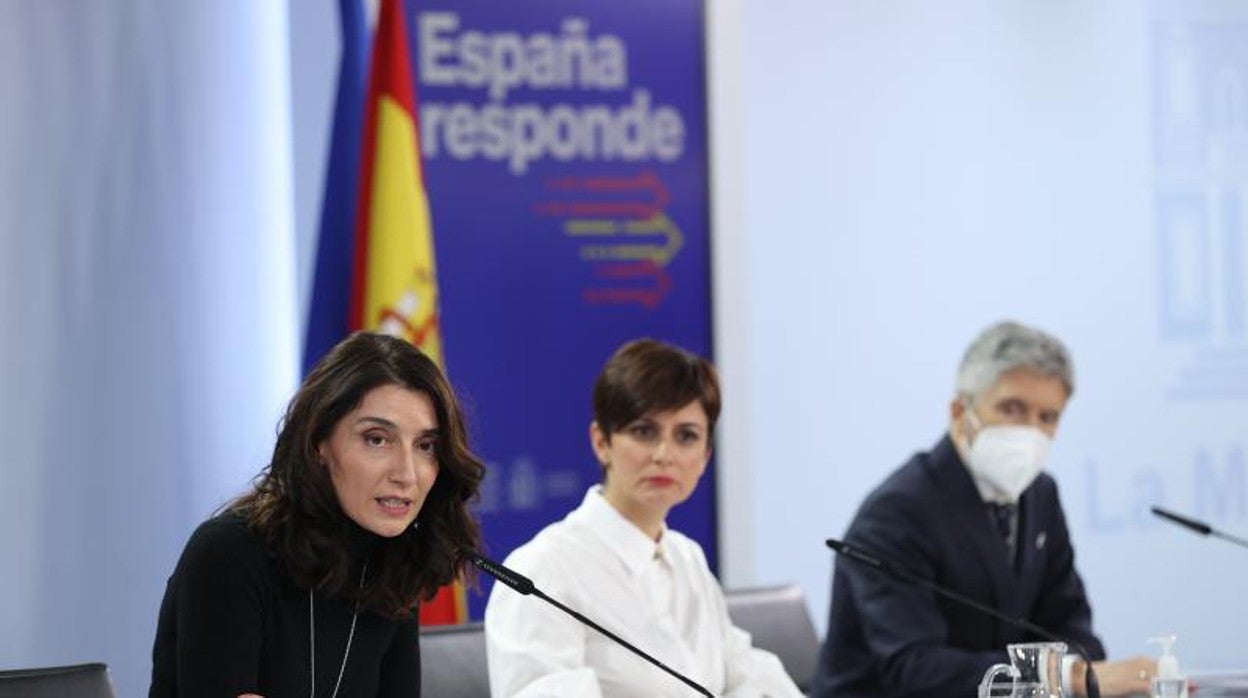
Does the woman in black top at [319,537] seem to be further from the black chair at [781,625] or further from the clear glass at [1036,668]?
the black chair at [781,625]

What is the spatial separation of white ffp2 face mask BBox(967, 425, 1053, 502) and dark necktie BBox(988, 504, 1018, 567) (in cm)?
5

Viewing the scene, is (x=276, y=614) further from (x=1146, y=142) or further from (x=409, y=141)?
(x=1146, y=142)

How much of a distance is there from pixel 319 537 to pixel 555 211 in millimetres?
3120

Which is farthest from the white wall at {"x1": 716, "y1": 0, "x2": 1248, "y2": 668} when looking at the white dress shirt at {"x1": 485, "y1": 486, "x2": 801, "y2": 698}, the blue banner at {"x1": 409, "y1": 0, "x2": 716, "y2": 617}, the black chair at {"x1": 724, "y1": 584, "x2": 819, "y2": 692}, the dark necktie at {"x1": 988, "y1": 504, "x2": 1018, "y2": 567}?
the white dress shirt at {"x1": 485, "y1": 486, "x2": 801, "y2": 698}

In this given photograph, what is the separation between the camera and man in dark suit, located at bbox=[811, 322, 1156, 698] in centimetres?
362

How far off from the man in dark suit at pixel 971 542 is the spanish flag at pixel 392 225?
1.14 m

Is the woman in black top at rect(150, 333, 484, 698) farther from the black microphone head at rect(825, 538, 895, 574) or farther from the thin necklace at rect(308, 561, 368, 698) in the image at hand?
the black microphone head at rect(825, 538, 895, 574)

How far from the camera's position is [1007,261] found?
6012 millimetres

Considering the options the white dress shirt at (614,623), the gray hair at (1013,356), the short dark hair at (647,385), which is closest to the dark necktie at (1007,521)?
the gray hair at (1013,356)

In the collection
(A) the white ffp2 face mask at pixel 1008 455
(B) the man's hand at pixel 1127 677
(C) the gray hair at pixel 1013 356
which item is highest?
(C) the gray hair at pixel 1013 356

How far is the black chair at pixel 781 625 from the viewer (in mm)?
3557

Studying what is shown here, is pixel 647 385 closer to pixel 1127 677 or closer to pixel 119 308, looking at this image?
pixel 1127 677

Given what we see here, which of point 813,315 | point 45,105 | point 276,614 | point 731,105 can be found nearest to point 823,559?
point 813,315

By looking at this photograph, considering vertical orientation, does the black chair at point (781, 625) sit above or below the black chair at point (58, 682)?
below
